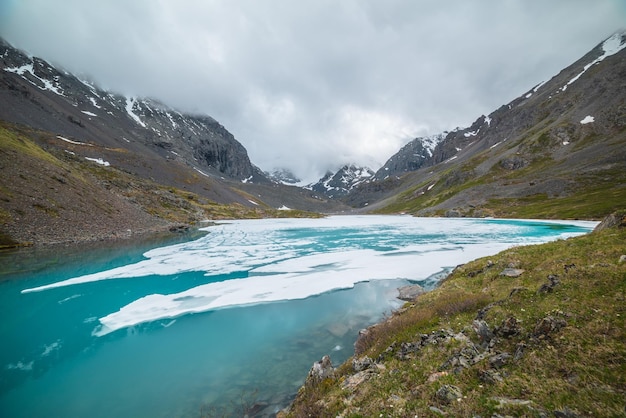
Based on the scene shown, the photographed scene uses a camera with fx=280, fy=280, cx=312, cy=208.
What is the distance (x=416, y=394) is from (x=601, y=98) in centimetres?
26620

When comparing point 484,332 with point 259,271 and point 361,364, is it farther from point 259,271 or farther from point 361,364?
point 259,271

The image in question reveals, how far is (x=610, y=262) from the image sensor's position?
43.1 feet

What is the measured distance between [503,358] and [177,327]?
18.9m

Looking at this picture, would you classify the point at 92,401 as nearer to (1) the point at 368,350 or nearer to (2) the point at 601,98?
(1) the point at 368,350

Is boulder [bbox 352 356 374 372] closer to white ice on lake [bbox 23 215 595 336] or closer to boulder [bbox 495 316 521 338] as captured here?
boulder [bbox 495 316 521 338]

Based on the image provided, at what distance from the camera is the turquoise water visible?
12.2m

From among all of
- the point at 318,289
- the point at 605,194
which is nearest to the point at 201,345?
the point at 318,289

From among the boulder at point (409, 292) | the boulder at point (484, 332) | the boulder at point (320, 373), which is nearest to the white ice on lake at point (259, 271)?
the boulder at point (409, 292)

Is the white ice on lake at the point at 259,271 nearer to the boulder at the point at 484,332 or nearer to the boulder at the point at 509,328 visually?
the boulder at the point at 484,332

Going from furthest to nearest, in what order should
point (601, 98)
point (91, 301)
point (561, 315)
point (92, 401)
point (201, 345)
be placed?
1. point (601, 98)
2. point (91, 301)
3. point (201, 345)
4. point (92, 401)
5. point (561, 315)

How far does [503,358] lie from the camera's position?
8453 millimetres

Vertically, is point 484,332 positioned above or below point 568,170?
below

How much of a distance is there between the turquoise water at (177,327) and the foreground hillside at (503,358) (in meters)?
3.70

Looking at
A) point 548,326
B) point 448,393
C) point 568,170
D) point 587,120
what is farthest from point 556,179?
point 448,393
